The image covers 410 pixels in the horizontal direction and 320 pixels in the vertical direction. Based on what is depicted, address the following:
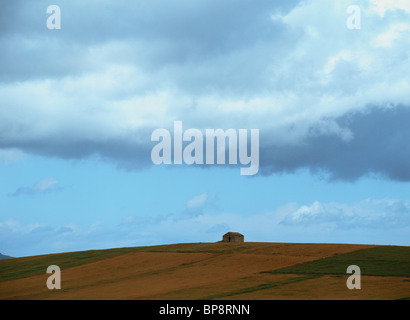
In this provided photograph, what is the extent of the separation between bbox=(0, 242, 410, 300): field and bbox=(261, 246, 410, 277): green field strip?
0.33 feet

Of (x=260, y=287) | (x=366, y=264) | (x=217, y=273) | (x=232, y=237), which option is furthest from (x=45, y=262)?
(x=366, y=264)

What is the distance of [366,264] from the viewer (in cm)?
6272

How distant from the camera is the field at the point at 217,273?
50000 mm

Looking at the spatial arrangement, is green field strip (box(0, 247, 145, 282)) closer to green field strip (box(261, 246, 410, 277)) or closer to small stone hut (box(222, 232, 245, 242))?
small stone hut (box(222, 232, 245, 242))

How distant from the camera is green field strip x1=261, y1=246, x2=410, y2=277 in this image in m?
58.3

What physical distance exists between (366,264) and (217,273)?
691 inches

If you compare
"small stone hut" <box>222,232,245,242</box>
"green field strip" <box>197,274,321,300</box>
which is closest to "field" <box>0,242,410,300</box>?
"green field strip" <box>197,274,321,300</box>

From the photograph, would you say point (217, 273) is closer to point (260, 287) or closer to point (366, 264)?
point (260, 287)

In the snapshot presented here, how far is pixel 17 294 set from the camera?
58062mm

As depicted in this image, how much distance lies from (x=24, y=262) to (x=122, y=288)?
36.8 meters

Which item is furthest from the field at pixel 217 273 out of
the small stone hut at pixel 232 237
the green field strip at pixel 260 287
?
the small stone hut at pixel 232 237

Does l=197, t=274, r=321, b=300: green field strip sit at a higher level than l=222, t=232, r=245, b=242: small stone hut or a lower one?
lower
